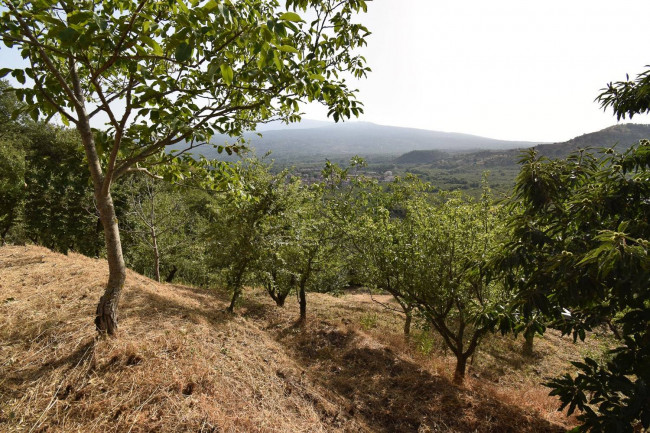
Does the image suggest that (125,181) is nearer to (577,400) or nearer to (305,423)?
(305,423)

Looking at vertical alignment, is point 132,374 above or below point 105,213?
below

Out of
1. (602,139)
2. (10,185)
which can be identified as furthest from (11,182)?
(602,139)

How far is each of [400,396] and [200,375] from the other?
6.04 metres

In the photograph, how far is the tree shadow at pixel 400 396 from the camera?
7.38m

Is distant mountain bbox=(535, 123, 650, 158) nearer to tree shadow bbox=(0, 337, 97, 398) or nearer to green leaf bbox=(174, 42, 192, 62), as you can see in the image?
green leaf bbox=(174, 42, 192, 62)

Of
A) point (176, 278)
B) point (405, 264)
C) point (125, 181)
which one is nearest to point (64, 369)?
point (405, 264)

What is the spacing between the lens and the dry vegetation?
13.5 ft

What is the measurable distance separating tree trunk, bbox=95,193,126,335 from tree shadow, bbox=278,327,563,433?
566cm

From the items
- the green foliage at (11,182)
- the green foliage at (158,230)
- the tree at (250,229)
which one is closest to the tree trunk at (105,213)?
the tree at (250,229)

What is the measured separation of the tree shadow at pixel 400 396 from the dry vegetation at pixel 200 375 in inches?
1.5

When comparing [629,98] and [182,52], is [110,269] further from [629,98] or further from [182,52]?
[629,98]

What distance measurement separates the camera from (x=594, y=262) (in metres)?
3.38

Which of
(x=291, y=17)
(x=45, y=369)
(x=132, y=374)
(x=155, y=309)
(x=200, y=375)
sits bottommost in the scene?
(x=155, y=309)

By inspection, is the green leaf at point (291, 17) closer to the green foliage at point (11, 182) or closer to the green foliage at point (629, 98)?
the green foliage at point (629, 98)
